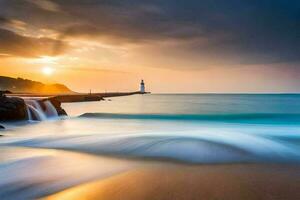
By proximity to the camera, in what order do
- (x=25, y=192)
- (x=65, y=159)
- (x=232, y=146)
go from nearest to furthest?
(x=25, y=192) → (x=65, y=159) → (x=232, y=146)

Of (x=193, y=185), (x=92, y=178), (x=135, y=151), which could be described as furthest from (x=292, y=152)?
(x=92, y=178)

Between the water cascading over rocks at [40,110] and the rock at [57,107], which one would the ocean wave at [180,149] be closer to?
the water cascading over rocks at [40,110]

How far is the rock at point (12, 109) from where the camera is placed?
2080 centimetres

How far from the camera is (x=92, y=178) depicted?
6.49m

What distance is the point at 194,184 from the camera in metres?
6.01

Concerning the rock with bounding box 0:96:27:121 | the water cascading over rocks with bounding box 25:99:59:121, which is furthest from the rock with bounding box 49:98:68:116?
the rock with bounding box 0:96:27:121

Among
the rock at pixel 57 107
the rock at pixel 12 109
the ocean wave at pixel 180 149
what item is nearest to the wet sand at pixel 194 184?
the ocean wave at pixel 180 149

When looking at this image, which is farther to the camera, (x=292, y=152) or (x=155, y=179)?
(x=292, y=152)

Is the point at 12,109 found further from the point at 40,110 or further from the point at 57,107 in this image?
the point at 57,107

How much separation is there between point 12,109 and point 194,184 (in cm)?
1807

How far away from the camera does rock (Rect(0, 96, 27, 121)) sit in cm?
2080

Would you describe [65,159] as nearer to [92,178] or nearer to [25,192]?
[92,178]

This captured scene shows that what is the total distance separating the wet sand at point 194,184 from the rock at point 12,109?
52.3 feet

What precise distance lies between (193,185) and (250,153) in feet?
15.6
